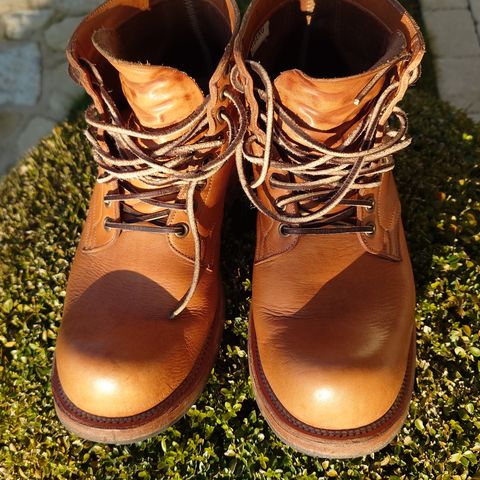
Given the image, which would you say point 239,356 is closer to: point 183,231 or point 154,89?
point 183,231

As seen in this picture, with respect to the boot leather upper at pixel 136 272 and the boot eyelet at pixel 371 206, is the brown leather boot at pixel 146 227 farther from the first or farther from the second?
the boot eyelet at pixel 371 206

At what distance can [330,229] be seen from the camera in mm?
1409

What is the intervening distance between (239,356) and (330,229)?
1.60ft

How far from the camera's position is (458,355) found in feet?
5.20

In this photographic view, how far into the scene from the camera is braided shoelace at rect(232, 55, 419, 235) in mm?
1297

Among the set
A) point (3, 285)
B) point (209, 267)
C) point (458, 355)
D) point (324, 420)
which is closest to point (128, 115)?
point (209, 267)

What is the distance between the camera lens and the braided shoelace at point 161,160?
1.34 metres

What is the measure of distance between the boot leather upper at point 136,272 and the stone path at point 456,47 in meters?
1.94

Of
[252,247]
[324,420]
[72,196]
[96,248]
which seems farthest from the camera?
[72,196]

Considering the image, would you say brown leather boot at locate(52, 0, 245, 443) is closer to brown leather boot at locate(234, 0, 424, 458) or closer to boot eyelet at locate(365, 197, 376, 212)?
brown leather boot at locate(234, 0, 424, 458)

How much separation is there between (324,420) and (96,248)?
2.42ft

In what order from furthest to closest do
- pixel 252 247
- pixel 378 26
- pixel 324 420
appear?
pixel 252 247, pixel 378 26, pixel 324 420

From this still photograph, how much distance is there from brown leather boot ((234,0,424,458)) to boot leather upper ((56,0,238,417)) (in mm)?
138

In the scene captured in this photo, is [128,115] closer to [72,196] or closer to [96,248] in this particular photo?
[96,248]
